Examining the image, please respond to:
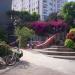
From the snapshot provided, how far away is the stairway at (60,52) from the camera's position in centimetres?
2172

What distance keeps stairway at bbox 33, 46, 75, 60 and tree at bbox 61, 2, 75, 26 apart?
28.5 ft

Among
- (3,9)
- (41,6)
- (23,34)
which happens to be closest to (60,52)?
(23,34)

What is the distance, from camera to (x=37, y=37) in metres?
31.8

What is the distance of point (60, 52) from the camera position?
2267 centimetres

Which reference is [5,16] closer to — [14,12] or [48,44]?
[14,12]

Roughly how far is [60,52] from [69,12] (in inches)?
478

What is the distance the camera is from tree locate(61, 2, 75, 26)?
107 feet

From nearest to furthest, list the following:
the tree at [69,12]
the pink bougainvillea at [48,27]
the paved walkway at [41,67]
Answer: the paved walkway at [41,67]
the pink bougainvillea at [48,27]
the tree at [69,12]

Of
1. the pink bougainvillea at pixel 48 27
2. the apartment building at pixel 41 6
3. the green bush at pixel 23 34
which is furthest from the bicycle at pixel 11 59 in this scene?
the apartment building at pixel 41 6

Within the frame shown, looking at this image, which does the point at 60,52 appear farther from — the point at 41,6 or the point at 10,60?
the point at 41,6

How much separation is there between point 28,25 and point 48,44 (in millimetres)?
6375

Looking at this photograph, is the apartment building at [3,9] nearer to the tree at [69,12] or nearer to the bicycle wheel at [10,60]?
the tree at [69,12]

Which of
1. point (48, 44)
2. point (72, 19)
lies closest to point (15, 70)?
point (48, 44)

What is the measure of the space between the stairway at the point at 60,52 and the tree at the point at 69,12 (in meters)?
8.68
